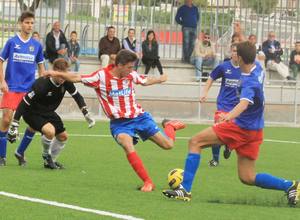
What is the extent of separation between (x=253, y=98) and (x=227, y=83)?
4456mm

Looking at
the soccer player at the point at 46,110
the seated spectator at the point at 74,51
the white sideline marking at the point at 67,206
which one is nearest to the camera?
the white sideline marking at the point at 67,206

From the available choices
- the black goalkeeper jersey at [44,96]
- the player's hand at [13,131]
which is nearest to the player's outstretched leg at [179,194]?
the black goalkeeper jersey at [44,96]

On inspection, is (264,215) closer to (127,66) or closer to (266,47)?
(127,66)

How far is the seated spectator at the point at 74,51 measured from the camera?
28087 mm

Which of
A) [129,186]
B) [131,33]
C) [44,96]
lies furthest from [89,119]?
[131,33]

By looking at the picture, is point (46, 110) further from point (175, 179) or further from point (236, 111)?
point (236, 111)

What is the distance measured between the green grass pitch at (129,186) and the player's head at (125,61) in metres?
1.54

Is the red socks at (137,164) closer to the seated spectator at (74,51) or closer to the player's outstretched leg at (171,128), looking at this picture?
the player's outstretched leg at (171,128)

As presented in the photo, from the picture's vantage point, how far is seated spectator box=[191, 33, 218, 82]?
29.6m

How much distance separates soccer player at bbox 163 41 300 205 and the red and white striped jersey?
141 centimetres

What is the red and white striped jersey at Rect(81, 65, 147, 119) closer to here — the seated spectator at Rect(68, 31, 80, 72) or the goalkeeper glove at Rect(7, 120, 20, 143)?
the goalkeeper glove at Rect(7, 120, 20, 143)

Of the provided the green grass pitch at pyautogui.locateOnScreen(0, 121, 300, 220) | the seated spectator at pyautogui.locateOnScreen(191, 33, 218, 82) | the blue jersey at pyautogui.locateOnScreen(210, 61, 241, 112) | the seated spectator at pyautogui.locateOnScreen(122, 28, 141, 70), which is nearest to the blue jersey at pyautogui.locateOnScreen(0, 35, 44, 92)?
the green grass pitch at pyautogui.locateOnScreen(0, 121, 300, 220)

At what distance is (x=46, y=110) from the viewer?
14273mm

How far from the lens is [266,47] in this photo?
97.5ft
